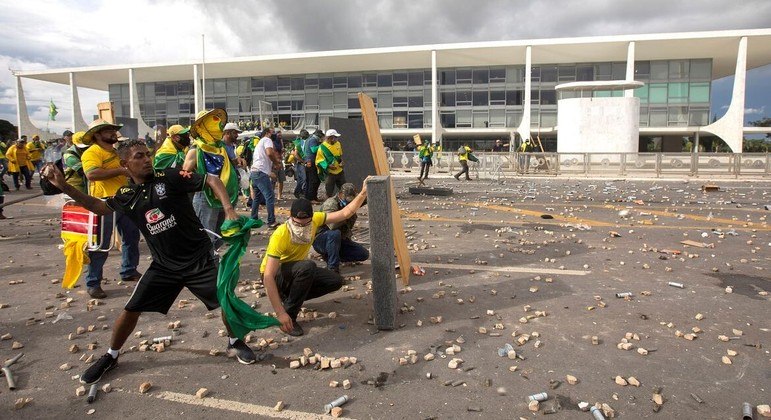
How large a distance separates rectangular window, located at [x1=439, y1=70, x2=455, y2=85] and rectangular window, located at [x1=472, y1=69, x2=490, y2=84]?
1.94 meters

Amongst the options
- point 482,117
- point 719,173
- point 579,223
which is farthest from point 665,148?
point 579,223

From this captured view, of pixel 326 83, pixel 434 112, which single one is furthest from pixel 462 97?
pixel 326 83

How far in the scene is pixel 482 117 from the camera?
43.8m

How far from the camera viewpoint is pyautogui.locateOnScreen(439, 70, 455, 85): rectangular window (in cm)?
4478

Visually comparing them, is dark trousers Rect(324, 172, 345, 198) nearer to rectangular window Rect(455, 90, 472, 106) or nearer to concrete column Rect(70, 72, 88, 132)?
rectangular window Rect(455, 90, 472, 106)

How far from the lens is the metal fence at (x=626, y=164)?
2105 cm

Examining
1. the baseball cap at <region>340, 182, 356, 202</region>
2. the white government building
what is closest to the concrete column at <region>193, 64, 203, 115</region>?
the white government building

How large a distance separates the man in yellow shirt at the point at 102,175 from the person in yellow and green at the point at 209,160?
0.71 metres

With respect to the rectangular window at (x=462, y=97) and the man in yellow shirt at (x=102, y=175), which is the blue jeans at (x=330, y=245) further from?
the rectangular window at (x=462, y=97)

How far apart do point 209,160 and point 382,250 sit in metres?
2.54

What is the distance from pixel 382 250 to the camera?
4.18 m

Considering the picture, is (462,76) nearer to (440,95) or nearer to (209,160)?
(440,95)

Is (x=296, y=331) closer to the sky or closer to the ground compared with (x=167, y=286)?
closer to the ground

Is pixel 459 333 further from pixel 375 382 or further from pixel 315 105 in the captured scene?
pixel 315 105
